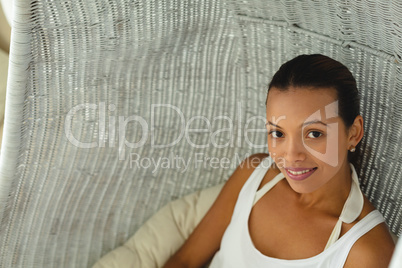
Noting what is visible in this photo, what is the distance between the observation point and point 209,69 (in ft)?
4.55

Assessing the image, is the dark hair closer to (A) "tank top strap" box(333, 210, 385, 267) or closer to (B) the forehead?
(B) the forehead

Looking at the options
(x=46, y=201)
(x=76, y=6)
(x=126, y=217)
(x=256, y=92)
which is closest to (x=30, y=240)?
(x=46, y=201)

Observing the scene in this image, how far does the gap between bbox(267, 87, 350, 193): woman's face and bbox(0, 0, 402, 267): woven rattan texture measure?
0.59 feet

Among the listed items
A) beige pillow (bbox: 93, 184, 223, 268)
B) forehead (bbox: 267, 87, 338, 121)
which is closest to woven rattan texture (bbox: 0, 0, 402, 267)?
beige pillow (bbox: 93, 184, 223, 268)

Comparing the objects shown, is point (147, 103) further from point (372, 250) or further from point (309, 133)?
point (372, 250)

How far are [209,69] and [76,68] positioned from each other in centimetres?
39

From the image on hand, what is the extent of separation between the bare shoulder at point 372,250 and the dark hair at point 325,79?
22cm

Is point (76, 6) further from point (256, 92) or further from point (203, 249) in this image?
point (203, 249)

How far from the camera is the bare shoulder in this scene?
96 centimetres

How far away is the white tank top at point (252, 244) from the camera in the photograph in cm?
101

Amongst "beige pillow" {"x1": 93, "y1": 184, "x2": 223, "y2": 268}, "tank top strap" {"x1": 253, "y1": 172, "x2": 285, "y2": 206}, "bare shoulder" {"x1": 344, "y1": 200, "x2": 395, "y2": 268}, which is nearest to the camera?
"bare shoulder" {"x1": 344, "y1": 200, "x2": 395, "y2": 268}

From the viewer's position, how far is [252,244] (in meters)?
1.16

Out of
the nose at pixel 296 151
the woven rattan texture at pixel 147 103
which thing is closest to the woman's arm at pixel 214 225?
the woven rattan texture at pixel 147 103

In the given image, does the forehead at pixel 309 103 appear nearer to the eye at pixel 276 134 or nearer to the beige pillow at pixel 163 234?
the eye at pixel 276 134
